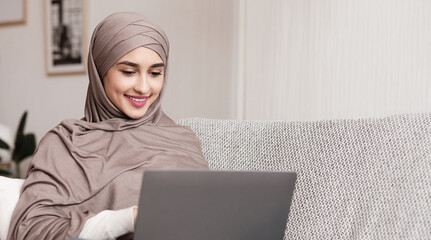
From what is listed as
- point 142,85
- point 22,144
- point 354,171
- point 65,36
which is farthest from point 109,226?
point 65,36

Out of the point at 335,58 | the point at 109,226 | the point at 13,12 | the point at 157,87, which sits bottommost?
the point at 109,226

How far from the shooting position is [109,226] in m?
1.35

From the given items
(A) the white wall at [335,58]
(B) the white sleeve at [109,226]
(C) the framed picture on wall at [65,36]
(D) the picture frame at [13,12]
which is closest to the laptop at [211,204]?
(B) the white sleeve at [109,226]

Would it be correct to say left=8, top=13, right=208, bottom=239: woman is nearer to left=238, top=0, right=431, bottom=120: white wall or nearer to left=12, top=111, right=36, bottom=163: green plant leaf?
left=238, top=0, right=431, bottom=120: white wall

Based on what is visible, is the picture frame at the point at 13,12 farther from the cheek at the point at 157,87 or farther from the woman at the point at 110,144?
the cheek at the point at 157,87

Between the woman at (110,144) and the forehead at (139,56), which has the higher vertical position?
the forehead at (139,56)

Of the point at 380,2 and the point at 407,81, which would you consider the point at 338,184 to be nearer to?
the point at 407,81

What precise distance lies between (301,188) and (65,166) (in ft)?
2.10

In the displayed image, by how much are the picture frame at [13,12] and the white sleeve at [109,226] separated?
3.41 m

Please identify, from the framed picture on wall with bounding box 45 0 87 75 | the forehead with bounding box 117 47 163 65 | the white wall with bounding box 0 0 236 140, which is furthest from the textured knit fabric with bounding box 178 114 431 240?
the framed picture on wall with bounding box 45 0 87 75

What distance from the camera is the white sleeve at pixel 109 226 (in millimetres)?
1332

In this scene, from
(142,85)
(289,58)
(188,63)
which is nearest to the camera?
(142,85)

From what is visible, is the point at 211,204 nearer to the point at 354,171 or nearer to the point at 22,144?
the point at 354,171

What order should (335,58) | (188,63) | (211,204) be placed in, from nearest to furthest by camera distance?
1. (211,204)
2. (335,58)
3. (188,63)
